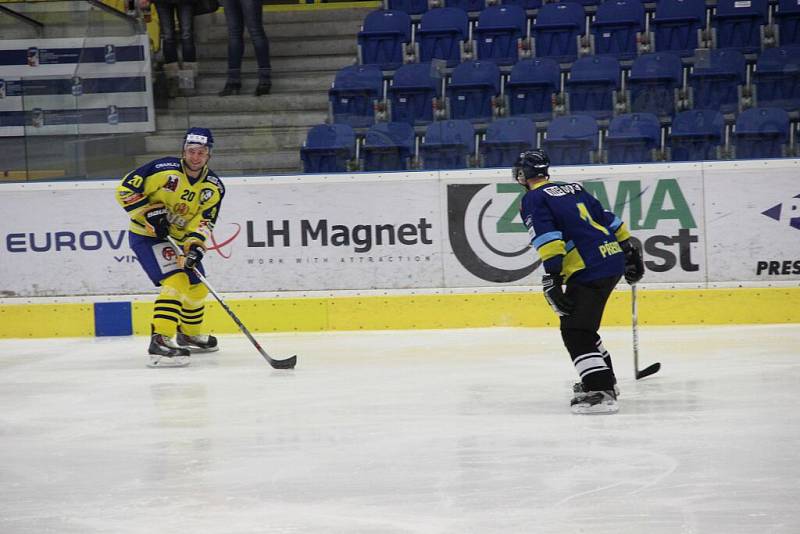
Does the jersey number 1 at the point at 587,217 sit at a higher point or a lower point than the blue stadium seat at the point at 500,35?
lower

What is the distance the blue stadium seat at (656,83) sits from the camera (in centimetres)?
852

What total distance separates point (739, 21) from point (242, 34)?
156 inches

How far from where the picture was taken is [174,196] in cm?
730

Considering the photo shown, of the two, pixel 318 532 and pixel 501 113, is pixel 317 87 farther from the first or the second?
pixel 318 532

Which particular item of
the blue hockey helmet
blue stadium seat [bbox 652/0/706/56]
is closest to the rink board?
the blue hockey helmet

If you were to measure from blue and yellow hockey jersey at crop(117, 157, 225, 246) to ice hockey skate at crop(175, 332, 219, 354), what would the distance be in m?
0.67

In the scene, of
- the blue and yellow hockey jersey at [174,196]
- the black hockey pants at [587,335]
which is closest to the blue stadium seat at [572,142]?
the blue and yellow hockey jersey at [174,196]

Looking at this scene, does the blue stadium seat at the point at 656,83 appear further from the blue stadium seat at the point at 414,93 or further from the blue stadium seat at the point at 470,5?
the blue stadium seat at the point at 470,5

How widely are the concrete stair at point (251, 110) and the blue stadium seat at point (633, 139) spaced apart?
209cm

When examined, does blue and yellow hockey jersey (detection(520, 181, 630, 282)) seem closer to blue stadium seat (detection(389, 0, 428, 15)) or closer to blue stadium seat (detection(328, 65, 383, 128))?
blue stadium seat (detection(328, 65, 383, 128))

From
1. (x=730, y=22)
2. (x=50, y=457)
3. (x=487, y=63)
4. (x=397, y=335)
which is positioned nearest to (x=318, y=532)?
(x=50, y=457)

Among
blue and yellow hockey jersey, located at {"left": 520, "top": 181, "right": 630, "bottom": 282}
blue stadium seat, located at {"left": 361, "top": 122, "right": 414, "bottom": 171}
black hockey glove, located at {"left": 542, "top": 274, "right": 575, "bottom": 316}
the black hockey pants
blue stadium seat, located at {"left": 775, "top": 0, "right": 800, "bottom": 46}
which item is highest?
blue stadium seat, located at {"left": 775, "top": 0, "right": 800, "bottom": 46}

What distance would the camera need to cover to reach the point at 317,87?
928 centimetres

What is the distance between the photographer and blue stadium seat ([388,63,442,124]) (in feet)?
29.1
